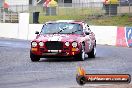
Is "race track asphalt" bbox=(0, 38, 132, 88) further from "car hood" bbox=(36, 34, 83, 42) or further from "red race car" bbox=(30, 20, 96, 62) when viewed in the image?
"car hood" bbox=(36, 34, 83, 42)

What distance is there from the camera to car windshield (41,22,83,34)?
21281 millimetres

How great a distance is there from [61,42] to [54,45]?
0.85 ft

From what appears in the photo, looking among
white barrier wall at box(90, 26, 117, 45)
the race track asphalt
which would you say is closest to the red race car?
the race track asphalt

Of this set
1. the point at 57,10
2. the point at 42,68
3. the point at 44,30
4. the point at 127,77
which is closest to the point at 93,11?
the point at 57,10

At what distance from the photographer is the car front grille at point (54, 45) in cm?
2006

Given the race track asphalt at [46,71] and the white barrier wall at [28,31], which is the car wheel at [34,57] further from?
the white barrier wall at [28,31]

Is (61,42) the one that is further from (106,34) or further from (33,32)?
(33,32)

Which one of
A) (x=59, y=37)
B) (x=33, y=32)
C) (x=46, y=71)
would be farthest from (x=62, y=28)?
(x=33, y=32)

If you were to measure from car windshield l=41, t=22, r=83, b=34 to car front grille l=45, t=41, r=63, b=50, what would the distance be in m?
1.11

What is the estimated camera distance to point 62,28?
21484mm

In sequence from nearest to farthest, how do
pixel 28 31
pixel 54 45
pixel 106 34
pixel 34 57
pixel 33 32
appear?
1. pixel 54 45
2. pixel 34 57
3. pixel 106 34
4. pixel 33 32
5. pixel 28 31

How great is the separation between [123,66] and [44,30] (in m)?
4.26

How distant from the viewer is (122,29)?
33281mm

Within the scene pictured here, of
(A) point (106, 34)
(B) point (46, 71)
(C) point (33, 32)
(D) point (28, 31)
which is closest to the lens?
(B) point (46, 71)
